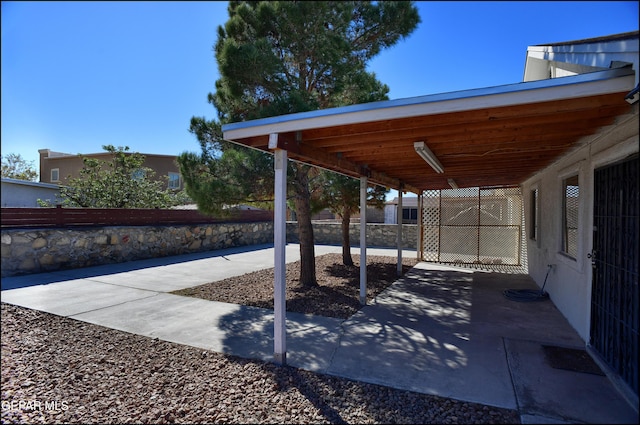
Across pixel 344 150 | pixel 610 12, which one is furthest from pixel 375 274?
pixel 610 12

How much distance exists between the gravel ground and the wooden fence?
3.53 meters

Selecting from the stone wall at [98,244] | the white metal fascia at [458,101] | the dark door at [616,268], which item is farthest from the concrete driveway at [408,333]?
the white metal fascia at [458,101]

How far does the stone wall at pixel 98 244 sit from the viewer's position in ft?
24.1

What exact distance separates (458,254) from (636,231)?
8128 mm

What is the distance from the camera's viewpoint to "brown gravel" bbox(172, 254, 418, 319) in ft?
17.6

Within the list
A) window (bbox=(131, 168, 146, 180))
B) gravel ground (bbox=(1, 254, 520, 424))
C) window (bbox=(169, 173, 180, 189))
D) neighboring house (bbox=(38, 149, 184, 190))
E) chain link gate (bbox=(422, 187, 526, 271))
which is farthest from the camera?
window (bbox=(169, 173, 180, 189))

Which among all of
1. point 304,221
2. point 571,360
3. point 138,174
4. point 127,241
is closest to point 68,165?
point 138,174

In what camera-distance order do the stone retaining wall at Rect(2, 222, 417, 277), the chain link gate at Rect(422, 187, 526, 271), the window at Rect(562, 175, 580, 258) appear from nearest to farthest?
the window at Rect(562, 175, 580, 258)
the stone retaining wall at Rect(2, 222, 417, 277)
the chain link gate at Rect(422, 187, 526, 271)

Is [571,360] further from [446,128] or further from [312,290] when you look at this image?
[312,290]

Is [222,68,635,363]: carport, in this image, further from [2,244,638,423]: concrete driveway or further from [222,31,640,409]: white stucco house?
[2,244,638,423]: concrete driveway

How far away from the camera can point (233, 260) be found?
1020cm

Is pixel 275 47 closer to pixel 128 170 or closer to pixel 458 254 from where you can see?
pixel 458 254

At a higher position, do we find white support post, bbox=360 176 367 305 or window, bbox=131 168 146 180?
window, bbox=131 168 146 180

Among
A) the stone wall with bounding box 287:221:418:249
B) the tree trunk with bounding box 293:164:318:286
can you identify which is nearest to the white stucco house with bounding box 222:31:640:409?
the tree trunk with bounding box 293:164:318:286
